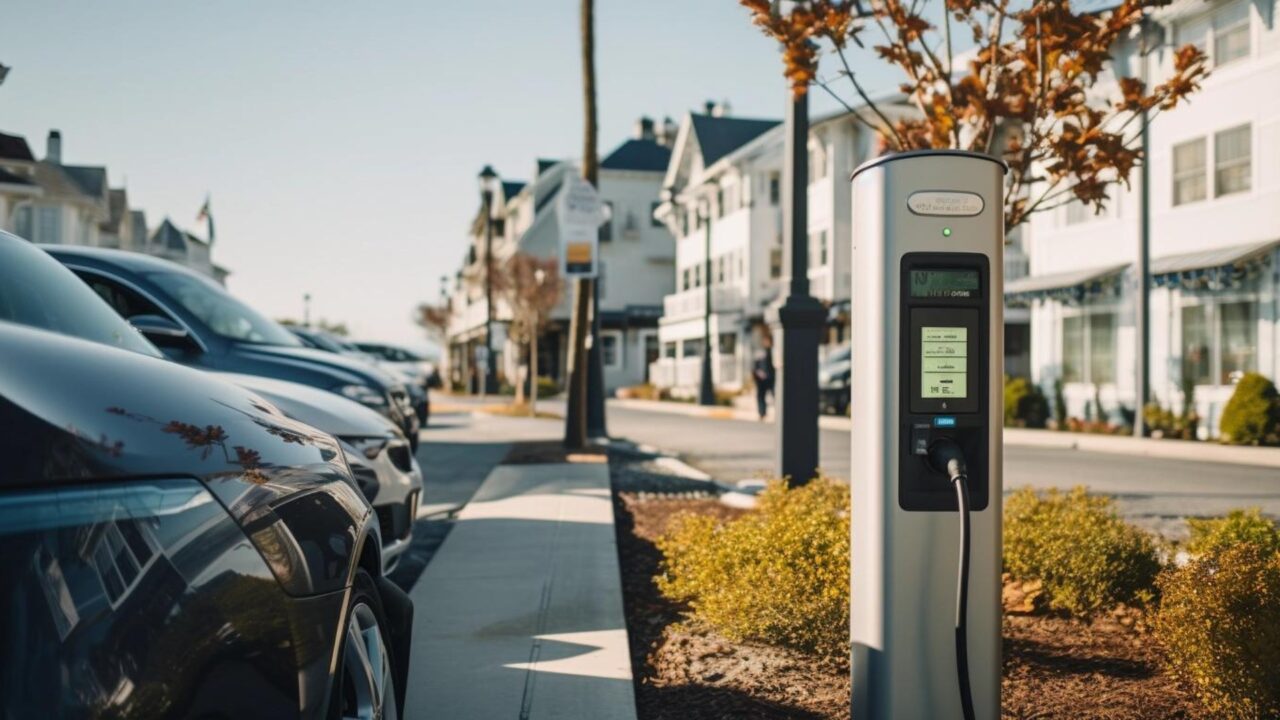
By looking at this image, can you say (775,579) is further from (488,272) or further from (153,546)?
(488,272)

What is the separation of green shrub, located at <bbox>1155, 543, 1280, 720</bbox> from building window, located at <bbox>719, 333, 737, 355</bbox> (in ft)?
138

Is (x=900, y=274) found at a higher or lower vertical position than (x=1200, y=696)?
higher

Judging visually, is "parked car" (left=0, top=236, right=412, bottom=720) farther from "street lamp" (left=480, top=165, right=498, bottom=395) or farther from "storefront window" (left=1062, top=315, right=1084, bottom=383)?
"street lamp" (left=480, top=165, right=498, bottom=395)

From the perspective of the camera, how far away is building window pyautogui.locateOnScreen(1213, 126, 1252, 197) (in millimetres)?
19938

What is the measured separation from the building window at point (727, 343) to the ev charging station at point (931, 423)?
140ft

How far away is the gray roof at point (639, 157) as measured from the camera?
5794cm

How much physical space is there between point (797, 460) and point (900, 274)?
5178 millimetres

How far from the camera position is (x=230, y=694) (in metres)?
1.77

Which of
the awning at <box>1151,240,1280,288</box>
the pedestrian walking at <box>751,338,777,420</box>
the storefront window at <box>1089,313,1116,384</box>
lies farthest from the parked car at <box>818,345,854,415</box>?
the awning at <box>1151,240,1280,288</box>

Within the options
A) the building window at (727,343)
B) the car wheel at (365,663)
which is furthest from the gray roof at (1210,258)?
the building window at (727,343)

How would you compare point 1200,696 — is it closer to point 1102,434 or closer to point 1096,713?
point 1096,713

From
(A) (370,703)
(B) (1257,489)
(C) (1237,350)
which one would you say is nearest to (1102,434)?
(C) (1237,350)

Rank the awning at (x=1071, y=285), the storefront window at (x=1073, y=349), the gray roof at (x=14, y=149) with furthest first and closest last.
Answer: the gray roof at (x=14, y=149) → the storefront window at (x=1073, y=349) → the awning at (x=1071, y=285)

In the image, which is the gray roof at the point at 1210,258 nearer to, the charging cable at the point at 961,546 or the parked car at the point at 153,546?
the charging cable at the point at 961,546
